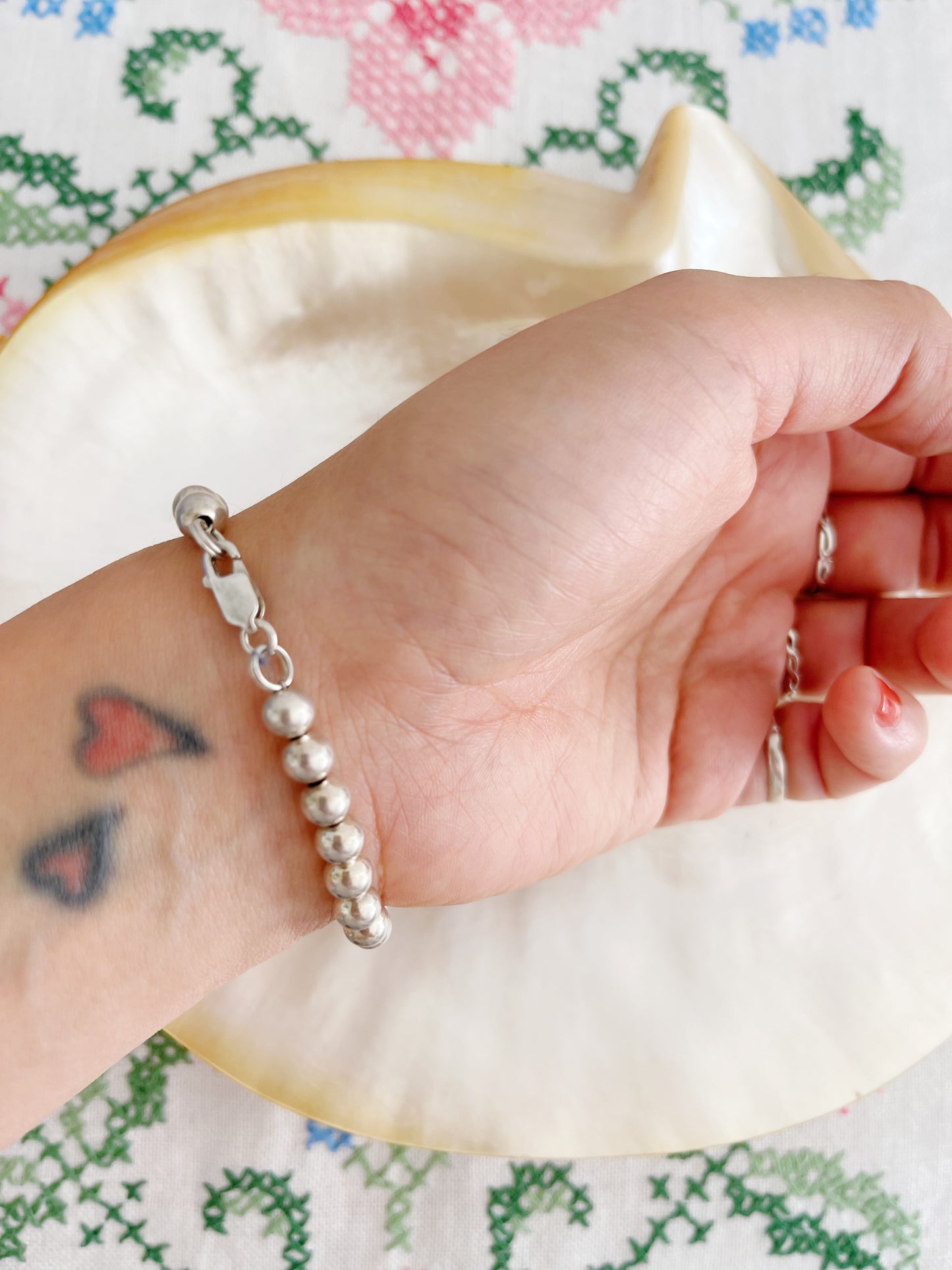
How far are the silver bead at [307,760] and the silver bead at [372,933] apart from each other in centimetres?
7

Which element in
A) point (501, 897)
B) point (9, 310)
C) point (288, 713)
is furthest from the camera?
point (9, 310)

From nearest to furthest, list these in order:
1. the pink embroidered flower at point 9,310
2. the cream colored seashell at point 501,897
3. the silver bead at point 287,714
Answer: the silver bead at point 287,714 < the cream colored seashell at point 501,897 < the pink embroidered flower at point 9,310

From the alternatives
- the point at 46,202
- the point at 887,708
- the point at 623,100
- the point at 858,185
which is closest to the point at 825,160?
→ the point at 858,185

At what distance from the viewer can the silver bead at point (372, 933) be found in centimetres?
44

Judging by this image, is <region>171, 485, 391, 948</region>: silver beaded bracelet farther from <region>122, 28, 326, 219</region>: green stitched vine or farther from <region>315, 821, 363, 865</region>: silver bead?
<region>122, 28, 326, 219</region>: green stitched vine

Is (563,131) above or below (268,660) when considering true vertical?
above

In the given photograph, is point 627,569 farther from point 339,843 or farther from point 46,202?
point 46,202

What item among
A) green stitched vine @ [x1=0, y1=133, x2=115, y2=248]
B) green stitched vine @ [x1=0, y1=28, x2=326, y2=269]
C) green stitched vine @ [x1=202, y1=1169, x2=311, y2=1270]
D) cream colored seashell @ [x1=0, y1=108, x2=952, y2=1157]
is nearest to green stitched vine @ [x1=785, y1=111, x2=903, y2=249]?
cream colored seashell @ [x1=0, y1=108, x2=952, y2=1157]

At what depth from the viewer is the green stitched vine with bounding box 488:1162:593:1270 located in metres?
0.60

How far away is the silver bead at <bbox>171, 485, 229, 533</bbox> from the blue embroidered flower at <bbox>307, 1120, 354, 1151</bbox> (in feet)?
1.24

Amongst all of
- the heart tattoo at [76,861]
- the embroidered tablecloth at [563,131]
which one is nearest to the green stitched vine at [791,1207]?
the embroidered tablecloth at [563,131]

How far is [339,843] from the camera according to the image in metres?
0.42

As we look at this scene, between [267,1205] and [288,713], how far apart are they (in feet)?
1.18

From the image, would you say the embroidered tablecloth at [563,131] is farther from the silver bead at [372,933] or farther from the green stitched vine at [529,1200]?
the silver bead at [372,933]
